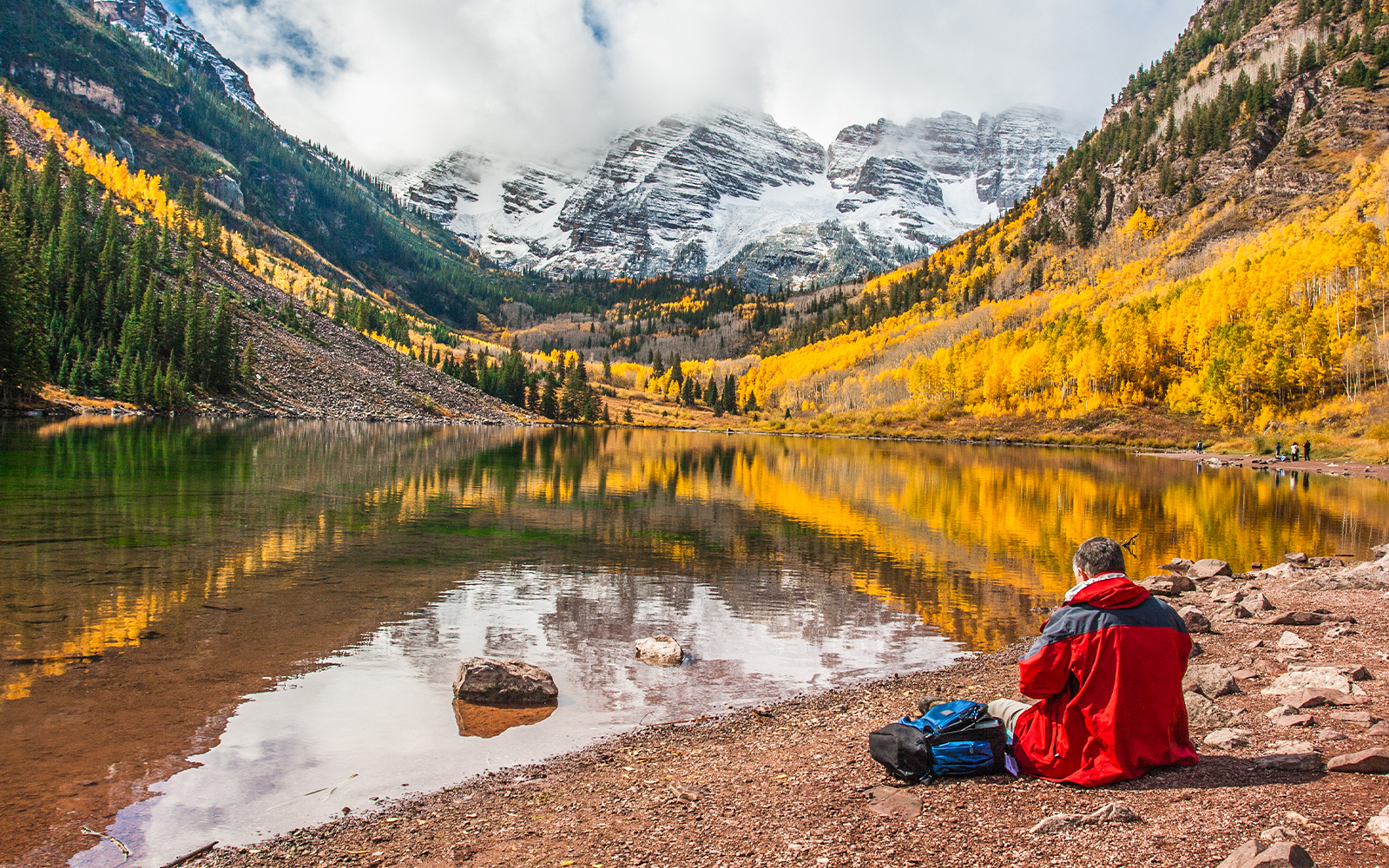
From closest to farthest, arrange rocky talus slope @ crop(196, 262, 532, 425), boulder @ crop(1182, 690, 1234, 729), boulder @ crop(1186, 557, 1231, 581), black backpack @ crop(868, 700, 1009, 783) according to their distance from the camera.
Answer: black backpack @ crop(868, 700, 1009, 783) < boulder @ crop(1182, 690, 1234, 729) < boulder @ crop(1186, 557, 1231, 581) < rocky talus slope @ crop(196, 262, 532, 425)

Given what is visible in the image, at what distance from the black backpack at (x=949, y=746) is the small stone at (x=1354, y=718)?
12.2 ft

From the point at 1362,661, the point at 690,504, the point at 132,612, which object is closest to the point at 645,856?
the point at 1362,661

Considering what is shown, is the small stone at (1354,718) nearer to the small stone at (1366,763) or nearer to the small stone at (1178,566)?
the small stone at (1366,763)

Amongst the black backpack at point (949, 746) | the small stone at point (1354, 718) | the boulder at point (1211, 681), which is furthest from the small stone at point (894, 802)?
the boulder at point (1211, 681)

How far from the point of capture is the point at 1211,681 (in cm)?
966

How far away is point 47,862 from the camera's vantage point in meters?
6.46

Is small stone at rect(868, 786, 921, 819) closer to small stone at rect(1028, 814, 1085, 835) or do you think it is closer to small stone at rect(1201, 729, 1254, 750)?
small stone at rect(1028, 814, 1085, 835)

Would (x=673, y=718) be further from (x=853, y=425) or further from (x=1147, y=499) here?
(x=853, y=425)

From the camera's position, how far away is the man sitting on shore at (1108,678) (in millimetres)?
6434

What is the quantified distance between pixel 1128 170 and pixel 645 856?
658 ft

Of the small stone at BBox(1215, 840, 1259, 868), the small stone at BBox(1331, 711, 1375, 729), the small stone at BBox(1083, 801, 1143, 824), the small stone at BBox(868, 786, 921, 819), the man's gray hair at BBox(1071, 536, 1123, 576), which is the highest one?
the man's gray hair at BBox(1071, 536, 1123, 576)

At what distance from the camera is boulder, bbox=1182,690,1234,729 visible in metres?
8.34

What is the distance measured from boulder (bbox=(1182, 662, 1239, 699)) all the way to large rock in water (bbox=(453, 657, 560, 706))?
28.5 ft

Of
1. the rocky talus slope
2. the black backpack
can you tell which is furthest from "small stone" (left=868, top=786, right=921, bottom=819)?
the rocky talus slope
